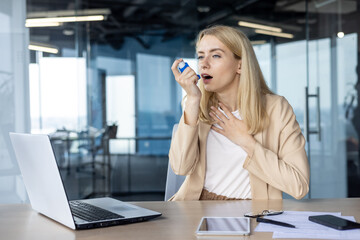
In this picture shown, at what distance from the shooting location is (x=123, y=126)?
4750 mm

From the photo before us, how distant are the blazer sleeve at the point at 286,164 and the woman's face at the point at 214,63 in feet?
1.12

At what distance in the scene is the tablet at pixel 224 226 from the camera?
1223 millimetres

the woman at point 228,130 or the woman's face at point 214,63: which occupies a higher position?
the woman's face at point 214,63

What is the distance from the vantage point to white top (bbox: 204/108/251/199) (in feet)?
6.45

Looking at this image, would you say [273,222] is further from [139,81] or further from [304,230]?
[139,81]

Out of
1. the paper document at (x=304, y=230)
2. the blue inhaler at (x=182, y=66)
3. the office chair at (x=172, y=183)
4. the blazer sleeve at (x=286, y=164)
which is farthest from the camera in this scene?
the office chair at (x=172, y=183)

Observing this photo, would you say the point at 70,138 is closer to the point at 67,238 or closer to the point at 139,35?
the point at 139,35

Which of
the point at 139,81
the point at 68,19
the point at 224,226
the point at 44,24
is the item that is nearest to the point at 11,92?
the point at 44,24

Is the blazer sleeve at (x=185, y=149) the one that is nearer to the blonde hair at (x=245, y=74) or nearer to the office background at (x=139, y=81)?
the blonde hair at (x=245, y=74)

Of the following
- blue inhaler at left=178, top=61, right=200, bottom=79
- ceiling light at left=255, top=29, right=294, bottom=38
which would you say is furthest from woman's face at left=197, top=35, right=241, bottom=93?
ceiling light at left=255, top=29, right=294, bottom=38

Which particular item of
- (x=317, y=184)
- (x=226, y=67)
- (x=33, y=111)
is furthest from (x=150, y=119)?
(x=226, y=67)

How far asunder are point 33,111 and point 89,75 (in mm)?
694

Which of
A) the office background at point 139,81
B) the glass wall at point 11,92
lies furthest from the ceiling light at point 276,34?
the glass wall at point 11,92

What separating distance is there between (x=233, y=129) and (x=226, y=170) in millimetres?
188
